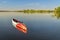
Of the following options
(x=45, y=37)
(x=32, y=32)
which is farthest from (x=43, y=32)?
(x=45, y=37)

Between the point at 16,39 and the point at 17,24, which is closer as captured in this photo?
the point at 16,39

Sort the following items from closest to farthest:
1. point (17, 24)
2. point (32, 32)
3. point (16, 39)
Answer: point (16, 39) → point (17, 24) → point (32, 32)

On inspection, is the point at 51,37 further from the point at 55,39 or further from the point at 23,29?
the point at 23,29

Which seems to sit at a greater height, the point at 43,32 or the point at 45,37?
the point at 43,32

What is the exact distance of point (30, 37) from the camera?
52.2 ft

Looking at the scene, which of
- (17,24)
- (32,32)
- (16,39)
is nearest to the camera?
(16,39)

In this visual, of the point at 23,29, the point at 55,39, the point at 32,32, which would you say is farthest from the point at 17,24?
the point at 55,39

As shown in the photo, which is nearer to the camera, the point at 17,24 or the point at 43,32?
the point at 17,24

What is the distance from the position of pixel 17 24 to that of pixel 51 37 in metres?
2.95

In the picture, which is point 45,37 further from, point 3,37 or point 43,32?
point 3,37

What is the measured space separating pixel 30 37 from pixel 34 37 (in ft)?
1.11

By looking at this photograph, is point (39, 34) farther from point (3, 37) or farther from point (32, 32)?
point (3, 37)

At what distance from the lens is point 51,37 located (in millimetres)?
15758

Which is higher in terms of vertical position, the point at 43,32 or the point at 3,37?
the point at 43,32
